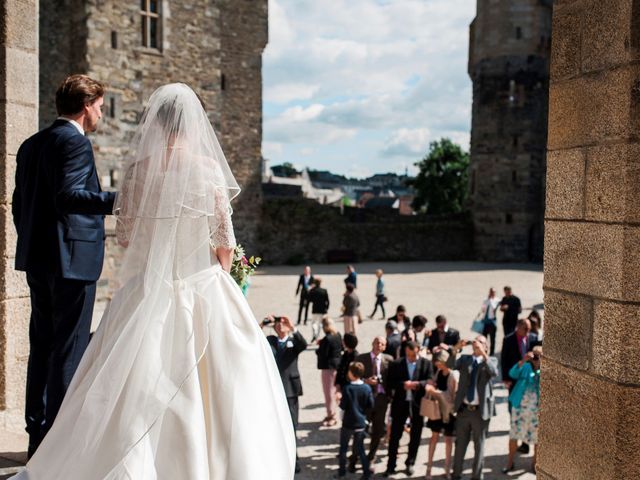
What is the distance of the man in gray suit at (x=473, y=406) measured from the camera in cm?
782

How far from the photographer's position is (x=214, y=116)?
19828mm

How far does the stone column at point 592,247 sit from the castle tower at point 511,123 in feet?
111

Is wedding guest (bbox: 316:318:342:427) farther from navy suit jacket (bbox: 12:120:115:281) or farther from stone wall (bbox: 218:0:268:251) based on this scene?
stone wall (bbox: 218:0:268:251)

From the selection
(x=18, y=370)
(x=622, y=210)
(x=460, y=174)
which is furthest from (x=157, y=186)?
(x=460, y=174)

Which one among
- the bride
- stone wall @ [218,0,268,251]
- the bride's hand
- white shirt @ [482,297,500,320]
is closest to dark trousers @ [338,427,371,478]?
the bride

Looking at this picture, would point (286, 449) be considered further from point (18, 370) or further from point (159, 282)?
point (18, 370)

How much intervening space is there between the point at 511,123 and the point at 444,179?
15889 mm

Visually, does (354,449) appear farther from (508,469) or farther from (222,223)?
(222,223)

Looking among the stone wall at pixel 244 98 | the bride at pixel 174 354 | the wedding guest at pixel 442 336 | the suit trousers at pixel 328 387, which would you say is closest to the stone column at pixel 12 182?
the bride at pixel 174 354

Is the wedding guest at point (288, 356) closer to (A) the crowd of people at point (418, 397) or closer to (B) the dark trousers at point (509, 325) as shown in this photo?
(A) the crowd of people at point (418, 397)

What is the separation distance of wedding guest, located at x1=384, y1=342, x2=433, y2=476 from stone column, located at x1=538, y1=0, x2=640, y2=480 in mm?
5023

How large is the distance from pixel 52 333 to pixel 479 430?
18.2 ft

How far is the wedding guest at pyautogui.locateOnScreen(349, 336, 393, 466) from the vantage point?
8312 millimetres

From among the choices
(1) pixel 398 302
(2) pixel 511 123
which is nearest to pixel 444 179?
(2) pixel 511 123
